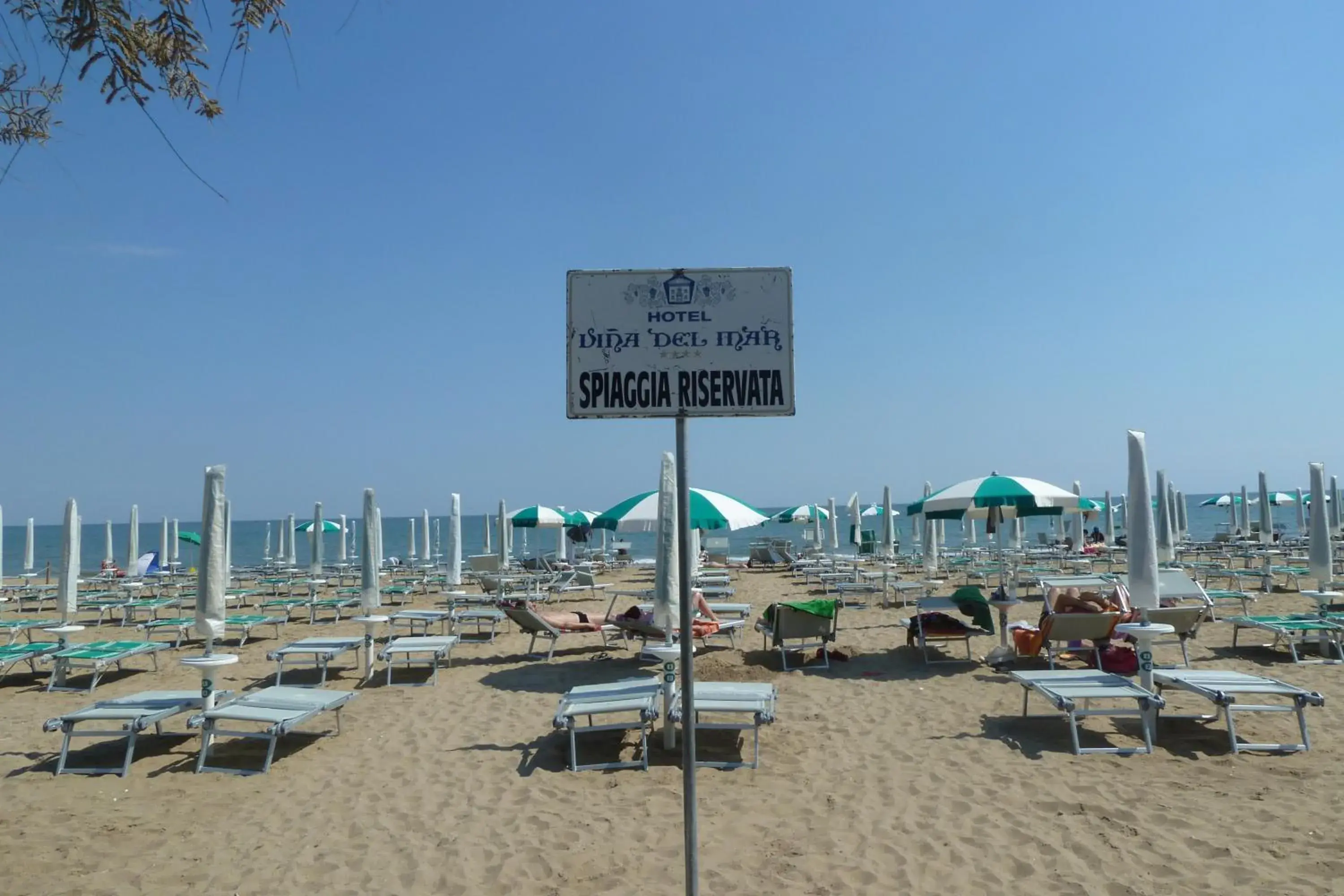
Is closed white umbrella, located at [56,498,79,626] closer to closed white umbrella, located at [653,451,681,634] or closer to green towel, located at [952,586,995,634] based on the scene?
closed white umbrella, located at [653,451,681,634]

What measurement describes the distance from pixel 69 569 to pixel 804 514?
19716 millimetres

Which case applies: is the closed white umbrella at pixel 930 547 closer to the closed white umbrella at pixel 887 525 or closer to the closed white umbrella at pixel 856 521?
the closed white umbrella at pixel 887 525

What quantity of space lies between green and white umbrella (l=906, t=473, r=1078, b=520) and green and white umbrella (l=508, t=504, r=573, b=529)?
9.81 metres

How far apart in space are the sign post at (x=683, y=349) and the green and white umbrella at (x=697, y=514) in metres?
5.76

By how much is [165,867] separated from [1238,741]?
20.0ft

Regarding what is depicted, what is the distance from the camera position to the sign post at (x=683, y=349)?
229 cm

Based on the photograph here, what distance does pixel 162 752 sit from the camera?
557 cm

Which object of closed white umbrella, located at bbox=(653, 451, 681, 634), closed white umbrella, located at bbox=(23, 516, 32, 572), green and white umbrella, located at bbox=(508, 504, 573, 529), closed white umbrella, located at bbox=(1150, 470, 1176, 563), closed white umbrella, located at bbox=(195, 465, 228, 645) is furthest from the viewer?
closed white umbrella, located at bbox=(23, 516, 32, 572)

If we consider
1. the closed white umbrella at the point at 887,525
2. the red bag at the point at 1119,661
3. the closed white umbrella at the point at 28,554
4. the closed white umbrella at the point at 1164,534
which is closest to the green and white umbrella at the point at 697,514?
the red bag at the point at 1119,661

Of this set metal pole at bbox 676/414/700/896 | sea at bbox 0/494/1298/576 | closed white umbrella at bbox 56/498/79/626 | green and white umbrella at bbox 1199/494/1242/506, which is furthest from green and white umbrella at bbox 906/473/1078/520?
green and white umbrella at bbox 1199/494/1242/506

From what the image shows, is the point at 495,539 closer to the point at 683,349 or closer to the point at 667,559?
the point at 667,559

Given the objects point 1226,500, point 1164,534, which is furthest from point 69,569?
point 1226,500

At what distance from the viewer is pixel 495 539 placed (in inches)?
1866

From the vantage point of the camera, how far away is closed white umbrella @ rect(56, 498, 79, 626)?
8.77m
